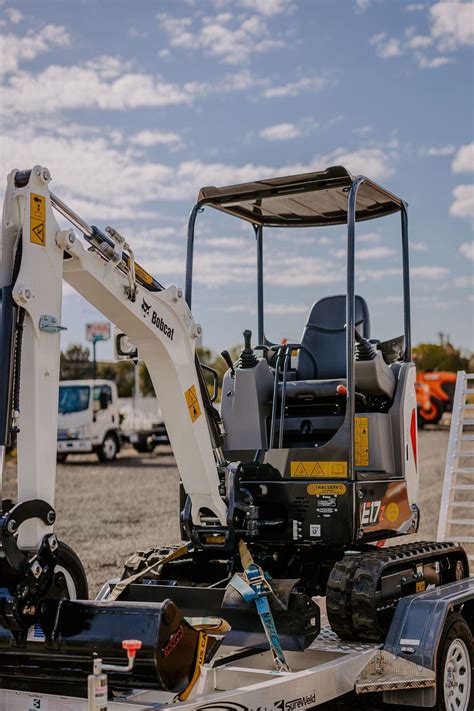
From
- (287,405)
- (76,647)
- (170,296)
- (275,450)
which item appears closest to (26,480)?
(76,647)

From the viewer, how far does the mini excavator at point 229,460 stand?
4.52 m

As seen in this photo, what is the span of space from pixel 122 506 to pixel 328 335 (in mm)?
Result: 10585

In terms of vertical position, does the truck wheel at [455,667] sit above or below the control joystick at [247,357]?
below

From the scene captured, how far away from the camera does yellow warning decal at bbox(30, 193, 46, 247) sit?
15.6 feet

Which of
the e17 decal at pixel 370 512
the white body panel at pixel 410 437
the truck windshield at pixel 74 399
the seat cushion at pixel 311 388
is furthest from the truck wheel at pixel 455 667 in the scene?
the truck windshield at pixel 74 399

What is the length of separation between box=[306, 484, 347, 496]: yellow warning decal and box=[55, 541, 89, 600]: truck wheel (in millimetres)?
1796

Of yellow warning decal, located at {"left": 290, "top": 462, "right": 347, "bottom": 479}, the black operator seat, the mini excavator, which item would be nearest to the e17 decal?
the mini excavator

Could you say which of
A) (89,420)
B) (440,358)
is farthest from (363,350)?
(440,358)

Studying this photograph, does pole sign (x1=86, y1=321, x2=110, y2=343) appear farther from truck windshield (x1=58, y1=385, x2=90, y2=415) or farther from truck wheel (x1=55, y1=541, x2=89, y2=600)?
truck wheel (x1=55, y1=541, x2=89, y2=600)

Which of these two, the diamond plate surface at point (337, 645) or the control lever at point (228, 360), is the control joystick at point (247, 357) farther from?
the diamond plate surface at point (337, 645)

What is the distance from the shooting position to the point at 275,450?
661cm

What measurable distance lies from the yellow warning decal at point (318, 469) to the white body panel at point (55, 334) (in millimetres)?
853

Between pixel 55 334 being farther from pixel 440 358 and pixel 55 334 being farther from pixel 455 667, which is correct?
pixel 440 358

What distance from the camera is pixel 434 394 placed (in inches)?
1330
